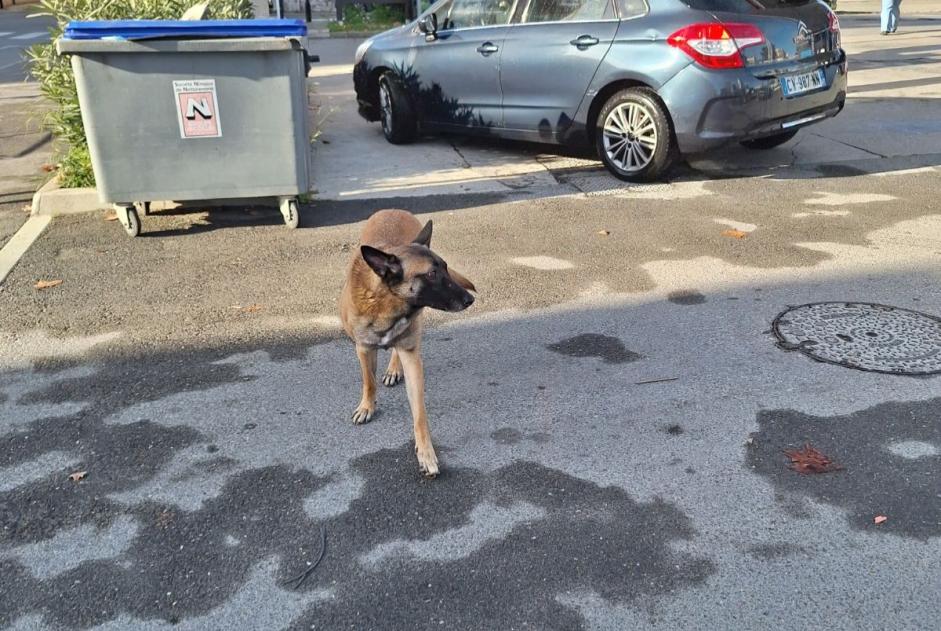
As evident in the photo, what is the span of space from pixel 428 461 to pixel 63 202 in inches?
198

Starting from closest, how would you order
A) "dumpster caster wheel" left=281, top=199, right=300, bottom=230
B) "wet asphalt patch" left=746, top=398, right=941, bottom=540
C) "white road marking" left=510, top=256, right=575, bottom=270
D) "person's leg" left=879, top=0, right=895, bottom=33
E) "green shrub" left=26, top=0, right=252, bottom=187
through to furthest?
"wet asphalt patch" left=746, top=398, right=941, bottom=540 < "white road marking" left=510, top=256, right=575, bottom=270 < "dumpster caster wheel" left=281, top=199, right=300, bottom=230 < "green shrub" left=26, top=0, right=252, bottom=187 < "person's leg" left=879, top=0, right=895, bottom=33

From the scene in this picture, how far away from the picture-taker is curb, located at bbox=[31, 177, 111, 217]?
6883mm

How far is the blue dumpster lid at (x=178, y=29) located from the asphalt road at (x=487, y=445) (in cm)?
151

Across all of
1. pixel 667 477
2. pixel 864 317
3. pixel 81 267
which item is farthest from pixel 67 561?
pixel 864 317

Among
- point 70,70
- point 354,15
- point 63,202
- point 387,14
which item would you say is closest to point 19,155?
point 70,70

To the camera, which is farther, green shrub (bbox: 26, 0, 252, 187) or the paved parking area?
the paved parking area

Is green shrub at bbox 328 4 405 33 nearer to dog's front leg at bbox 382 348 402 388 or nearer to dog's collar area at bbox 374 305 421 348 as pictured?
dog's front leg at bbox 382 348 402 388

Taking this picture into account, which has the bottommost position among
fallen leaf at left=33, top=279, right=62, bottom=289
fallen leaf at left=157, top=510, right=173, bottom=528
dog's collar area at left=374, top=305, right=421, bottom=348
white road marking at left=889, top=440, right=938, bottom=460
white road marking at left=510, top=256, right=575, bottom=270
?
fallen leaf at left=33, top=279, right=62, bottom=289

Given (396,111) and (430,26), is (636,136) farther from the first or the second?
(396,111)

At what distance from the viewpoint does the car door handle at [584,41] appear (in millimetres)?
7445

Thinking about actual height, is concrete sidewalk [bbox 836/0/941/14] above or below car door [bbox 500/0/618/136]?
below

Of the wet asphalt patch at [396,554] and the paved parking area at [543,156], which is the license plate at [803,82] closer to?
the paved parking area at [543,156]

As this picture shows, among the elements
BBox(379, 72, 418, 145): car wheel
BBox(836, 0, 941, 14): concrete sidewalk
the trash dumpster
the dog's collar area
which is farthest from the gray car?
BBox(836, 0, 941, 14): concrete sidewalk

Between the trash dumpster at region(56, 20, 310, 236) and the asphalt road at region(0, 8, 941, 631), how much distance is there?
0.50 metres
